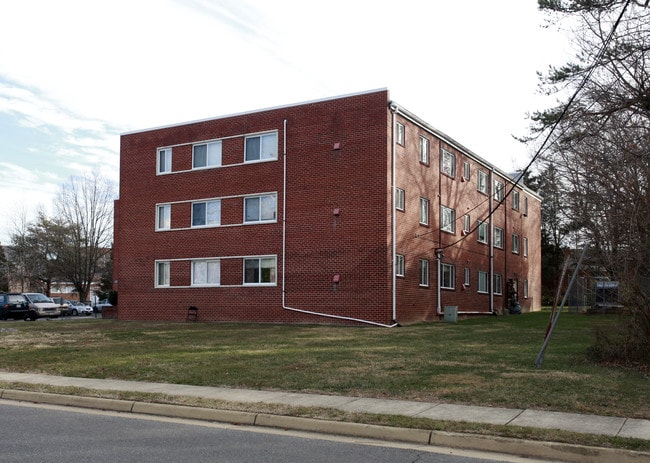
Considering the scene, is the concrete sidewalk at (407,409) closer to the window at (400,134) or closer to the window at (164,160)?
the window at (400,134)

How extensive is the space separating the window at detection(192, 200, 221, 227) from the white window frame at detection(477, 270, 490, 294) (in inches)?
574

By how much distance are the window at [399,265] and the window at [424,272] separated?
212 cm

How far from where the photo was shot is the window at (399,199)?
1013 inches

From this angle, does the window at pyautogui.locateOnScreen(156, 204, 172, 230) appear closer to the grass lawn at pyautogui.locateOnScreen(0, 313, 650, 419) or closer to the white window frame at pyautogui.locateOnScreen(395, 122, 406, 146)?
the grass lawn at pyautogui.locateOnScreen(0, 313, 650, 419)

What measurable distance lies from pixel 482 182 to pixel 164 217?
17237mm

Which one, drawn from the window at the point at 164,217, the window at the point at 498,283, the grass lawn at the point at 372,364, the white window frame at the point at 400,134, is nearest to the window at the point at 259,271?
the window at the point at 164,217

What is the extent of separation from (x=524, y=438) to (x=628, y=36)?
10843mm

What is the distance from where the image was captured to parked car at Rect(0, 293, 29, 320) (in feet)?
126

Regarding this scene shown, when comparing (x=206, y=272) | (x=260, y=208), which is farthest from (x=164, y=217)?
(x=260, y=208)

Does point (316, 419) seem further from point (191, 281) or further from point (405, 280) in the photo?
point (191, 281)

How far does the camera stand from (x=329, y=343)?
691 inches

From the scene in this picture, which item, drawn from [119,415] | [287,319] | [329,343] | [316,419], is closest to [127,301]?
[287,319]

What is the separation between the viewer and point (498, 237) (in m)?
39.1

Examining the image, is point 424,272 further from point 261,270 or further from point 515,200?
point 515,200
